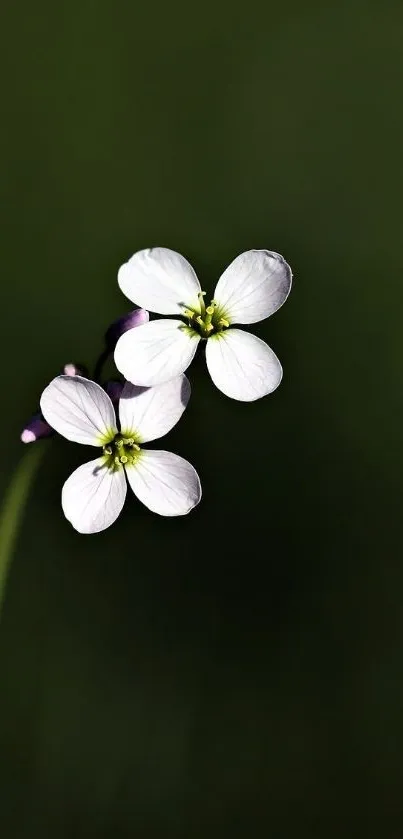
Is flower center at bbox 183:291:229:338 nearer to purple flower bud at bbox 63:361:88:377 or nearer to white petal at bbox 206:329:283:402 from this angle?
white petal at bbox 206:329:283:402

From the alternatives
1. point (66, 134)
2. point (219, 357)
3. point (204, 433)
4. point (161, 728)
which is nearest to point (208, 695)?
point (161, 728)

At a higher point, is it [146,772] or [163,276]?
Result: [163,276]

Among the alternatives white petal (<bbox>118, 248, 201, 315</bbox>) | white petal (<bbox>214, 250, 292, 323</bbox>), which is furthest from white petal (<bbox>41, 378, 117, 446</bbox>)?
white petal (<bbox>214, 250, 292, 323</bbox>)

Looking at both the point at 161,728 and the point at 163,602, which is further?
the point at 163,602

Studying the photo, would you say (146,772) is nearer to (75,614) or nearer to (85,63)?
(75,614)

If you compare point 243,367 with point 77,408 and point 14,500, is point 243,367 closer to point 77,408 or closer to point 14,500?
point 77,408

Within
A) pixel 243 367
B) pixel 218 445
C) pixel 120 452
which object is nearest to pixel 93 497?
pixel 120 452

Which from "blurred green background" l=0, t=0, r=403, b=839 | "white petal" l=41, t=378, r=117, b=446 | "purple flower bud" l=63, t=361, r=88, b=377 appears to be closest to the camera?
"white petal" l=41, t=378, r=117, b=446
